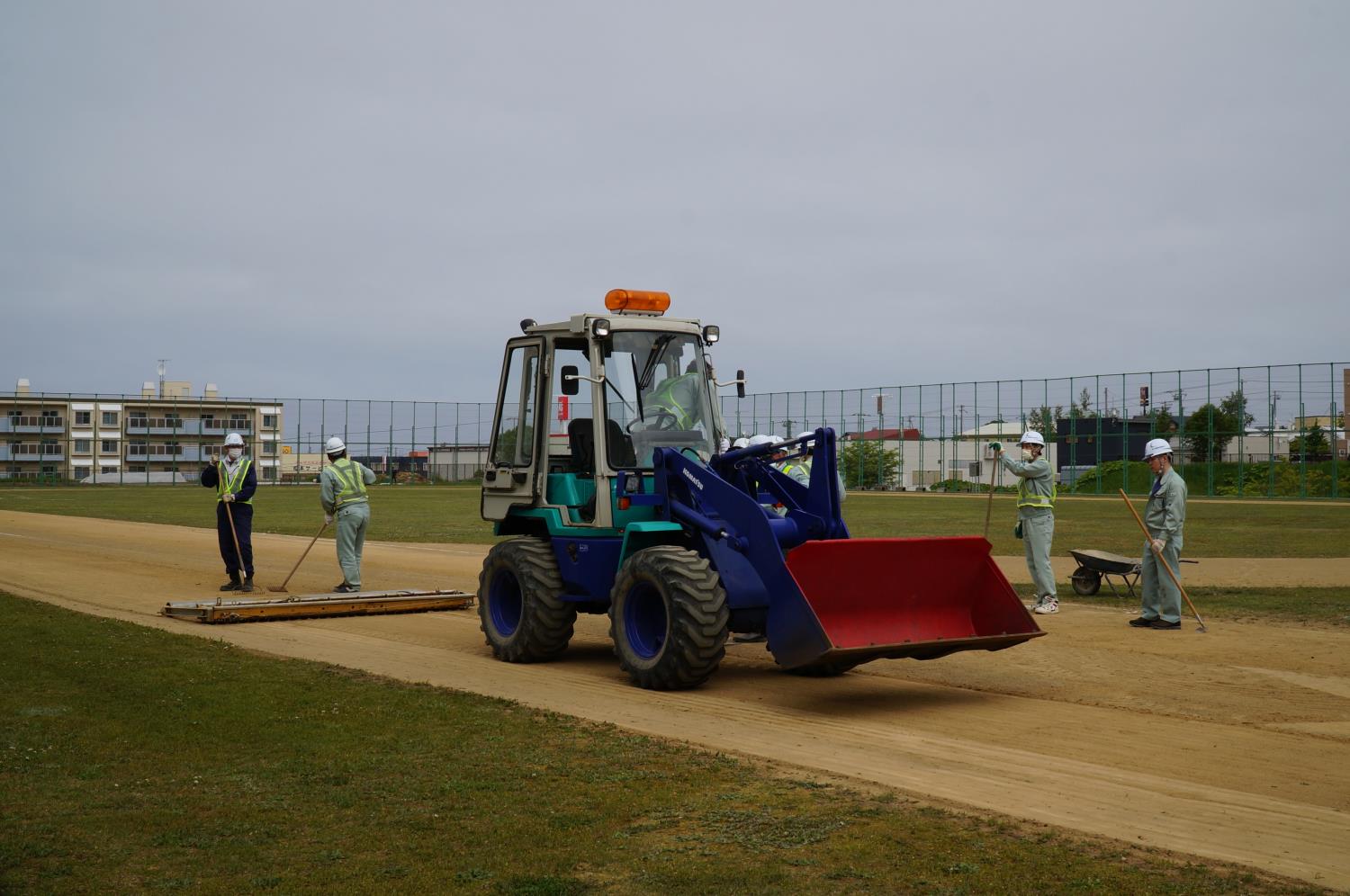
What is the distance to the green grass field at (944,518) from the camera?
26469 millimetres

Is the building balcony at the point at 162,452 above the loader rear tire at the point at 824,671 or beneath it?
above

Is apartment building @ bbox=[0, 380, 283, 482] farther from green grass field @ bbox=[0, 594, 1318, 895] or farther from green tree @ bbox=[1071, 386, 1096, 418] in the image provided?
green grass field @ bbox=[0, 594, 1318, 895]

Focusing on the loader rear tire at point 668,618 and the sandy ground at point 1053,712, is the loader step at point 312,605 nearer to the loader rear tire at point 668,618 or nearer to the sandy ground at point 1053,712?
→ the sandy ground at point 1053,712

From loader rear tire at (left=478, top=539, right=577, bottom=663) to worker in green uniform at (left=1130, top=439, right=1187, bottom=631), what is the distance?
244 inches

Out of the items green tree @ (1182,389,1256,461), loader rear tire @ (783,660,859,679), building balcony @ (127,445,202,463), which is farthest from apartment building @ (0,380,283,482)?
loader rear tire @ (783,660,859,679)

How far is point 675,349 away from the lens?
11.4m

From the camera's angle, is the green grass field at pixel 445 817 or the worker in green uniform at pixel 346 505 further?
the worker in green uniform at pixel 346 505

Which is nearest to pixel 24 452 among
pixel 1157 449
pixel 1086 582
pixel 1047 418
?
pixel 1047 418

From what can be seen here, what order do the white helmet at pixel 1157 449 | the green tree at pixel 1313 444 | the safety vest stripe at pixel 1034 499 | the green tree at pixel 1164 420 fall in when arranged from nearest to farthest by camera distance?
1. the white helmet at pixel 1157 449
2. the safety vest stripe at pixel 1034 499
3. the green tree at pixel 1313 444
4. the green tree at pixel 1164 420

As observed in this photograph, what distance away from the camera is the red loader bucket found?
352 inches

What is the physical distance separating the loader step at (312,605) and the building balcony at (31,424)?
10064 cm

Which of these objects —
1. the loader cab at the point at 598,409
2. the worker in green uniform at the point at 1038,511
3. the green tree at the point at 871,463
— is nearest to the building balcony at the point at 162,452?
the green tree at the point at 871,463

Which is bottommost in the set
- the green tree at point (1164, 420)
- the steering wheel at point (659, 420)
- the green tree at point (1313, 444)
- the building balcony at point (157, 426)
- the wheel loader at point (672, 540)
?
the wheel loader at point (672, 540)

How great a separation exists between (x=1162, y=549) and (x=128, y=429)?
10101 centimetres
